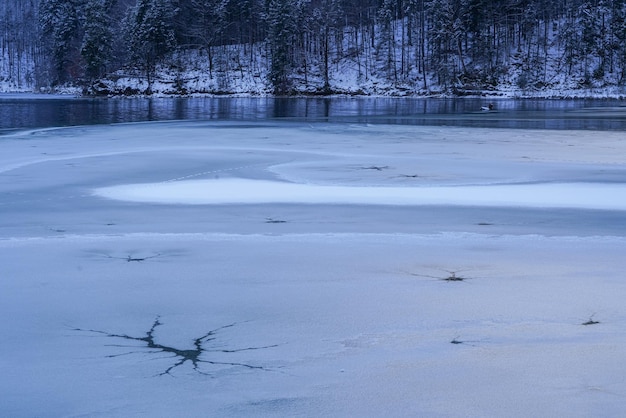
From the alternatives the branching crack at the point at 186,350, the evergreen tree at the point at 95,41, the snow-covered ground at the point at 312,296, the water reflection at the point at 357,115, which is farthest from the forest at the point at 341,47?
the branching crack at the point at 186,350

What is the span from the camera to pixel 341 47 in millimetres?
87000

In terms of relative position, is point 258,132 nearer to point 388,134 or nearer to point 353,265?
point 388,134

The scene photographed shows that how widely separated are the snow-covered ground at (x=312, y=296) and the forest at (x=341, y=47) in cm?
6408

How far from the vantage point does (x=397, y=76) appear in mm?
79312

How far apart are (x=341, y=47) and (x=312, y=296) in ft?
278

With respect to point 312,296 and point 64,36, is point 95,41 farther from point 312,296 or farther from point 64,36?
point 312,296

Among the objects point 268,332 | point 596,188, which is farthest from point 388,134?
point 268,332

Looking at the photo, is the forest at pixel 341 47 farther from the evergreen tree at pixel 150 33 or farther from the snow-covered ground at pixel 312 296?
the snow-covered ground at pixel 312 296

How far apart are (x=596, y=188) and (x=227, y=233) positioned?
18.5 ft

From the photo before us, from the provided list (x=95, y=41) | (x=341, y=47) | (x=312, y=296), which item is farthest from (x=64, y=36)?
(x=312, y=296)

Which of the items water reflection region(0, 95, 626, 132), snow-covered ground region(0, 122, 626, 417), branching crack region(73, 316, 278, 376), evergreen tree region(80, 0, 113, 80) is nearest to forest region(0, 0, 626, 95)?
evergreen tree region(80, 0, 113, 80)

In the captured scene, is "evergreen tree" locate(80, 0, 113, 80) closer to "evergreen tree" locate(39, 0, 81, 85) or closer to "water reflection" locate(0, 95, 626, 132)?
"evergreen tree" locate(39, 0, 81, 85)

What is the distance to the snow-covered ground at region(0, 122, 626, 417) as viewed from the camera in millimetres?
3287

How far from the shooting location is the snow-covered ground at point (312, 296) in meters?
3.29
